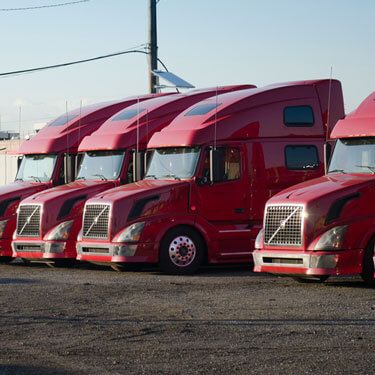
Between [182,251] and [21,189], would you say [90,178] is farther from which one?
[182,251]

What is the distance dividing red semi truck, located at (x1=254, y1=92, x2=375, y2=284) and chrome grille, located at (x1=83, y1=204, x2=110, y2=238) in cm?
375

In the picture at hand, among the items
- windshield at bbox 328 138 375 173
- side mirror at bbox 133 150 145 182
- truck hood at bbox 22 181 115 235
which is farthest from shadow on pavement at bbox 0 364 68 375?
truck hood at bbox 22 181 115 235

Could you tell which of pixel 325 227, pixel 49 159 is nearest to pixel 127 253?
pixel 325 227

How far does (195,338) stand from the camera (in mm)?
12469

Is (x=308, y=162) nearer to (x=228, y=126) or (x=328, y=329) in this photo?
(x=228, y=126)

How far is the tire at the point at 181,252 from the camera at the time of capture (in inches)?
852

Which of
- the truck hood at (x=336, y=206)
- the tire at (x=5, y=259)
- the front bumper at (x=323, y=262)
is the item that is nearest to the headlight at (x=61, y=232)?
the tire at (x=5, y=259)

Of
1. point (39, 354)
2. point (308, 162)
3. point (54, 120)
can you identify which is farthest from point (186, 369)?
point (54, 120)

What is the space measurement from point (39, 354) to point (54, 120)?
656 inches

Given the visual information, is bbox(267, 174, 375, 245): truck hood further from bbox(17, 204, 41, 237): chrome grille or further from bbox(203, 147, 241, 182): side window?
bbox(17, 204, 41, 237): chrome grille

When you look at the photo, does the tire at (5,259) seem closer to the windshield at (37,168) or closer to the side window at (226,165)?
the windshield at (37,168)

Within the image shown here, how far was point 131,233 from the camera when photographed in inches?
848

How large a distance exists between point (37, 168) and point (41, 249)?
3435 millimetres

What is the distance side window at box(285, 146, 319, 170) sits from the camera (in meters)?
22.8
